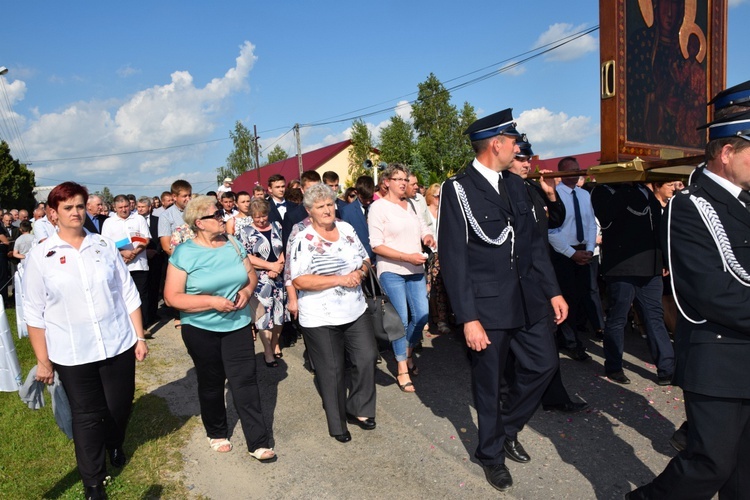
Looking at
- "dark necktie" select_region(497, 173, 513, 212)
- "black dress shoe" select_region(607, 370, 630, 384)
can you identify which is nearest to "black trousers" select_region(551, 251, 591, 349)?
"black dress shoe" select_region(607, 370, 630, 384)

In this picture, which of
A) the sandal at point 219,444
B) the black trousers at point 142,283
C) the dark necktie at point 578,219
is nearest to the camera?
the sandal at point 219,444

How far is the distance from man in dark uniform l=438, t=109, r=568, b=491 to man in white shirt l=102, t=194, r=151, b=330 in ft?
17.8

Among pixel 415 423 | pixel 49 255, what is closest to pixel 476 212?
pixel 415 423

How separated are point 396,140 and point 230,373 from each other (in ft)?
184

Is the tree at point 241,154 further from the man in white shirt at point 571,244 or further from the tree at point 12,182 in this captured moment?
the man in white shirt at point 571,244

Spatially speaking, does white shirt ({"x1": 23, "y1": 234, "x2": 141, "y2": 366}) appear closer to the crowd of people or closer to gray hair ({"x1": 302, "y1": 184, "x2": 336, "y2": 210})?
the crowd of people

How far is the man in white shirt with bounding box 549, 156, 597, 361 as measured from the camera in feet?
20.1

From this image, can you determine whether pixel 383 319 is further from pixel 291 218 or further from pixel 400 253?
pixel 291 218

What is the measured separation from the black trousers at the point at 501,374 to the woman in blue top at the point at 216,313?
1.57 m

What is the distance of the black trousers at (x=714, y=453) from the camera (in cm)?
236

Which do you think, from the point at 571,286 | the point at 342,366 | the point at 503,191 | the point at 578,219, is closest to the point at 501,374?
the point at 503,191

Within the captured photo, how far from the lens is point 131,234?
774 cm

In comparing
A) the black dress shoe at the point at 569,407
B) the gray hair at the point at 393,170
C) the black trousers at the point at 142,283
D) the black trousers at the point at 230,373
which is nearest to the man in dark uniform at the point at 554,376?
the black dress shoe at the point at 569,407

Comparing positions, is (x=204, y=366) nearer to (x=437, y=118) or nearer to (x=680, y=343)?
(x=680, y=343)
